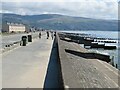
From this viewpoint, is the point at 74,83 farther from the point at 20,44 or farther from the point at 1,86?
the point at 20,44

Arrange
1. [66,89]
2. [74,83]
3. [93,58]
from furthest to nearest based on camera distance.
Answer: [93,58]
[74,83]
[66,89]

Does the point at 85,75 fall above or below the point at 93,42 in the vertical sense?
above

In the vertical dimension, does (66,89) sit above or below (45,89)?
above

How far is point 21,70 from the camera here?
1569 cm

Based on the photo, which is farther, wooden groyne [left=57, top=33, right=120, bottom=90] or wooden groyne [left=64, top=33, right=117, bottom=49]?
wooden groyne [left=64, top=33, right=117, bottom=49]

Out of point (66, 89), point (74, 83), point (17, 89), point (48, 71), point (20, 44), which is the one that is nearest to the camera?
point (66, 89)

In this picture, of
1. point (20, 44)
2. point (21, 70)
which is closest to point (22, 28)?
point (20, 44)

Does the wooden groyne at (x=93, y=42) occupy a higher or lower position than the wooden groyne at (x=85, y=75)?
lower

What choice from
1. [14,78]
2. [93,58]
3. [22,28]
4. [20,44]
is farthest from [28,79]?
[22,28]

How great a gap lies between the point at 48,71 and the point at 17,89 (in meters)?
4.82

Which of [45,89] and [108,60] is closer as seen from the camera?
[45,89]

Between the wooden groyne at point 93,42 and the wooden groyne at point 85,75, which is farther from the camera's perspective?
the wooden groyne at point 93,42

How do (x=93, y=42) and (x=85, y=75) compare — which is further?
(x=93, y=42)

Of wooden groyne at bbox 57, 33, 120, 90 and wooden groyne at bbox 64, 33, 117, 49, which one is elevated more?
wooden groyne at bbox 57, 33, 120, 90
